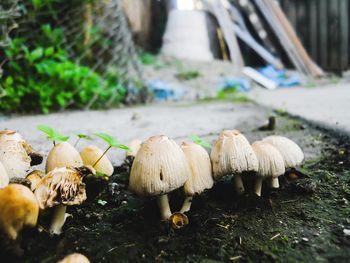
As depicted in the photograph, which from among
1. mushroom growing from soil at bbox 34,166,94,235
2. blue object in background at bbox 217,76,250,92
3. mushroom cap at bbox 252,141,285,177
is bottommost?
blue object in background at bbox 217,76,250,92

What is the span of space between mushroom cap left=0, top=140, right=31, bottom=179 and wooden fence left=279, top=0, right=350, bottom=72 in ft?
25.1

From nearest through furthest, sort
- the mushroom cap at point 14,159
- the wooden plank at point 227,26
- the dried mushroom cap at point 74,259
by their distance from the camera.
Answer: the dried mushroom cap at point 74,259 < the mushroom cap at point 14,159 < the wooden plank at point 227,26

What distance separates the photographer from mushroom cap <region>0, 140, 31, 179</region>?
1.01 meters

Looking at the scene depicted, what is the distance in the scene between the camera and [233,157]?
106cm

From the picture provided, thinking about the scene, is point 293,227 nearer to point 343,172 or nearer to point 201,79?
point 343,172

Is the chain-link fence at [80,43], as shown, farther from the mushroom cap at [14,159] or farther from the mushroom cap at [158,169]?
the mushroom cap at [158,169]

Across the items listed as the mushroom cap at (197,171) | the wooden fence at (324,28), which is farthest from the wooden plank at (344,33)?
the mushroom cap at (197,171)

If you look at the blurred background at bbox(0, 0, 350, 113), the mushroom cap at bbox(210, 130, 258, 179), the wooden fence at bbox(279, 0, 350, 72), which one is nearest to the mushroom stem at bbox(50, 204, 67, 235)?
the mushroom cap at bbox(210, 130, 258, 179)

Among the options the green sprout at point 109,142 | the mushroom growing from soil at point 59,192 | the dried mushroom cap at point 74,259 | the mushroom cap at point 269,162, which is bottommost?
the dried mushroom cap at point 74,259

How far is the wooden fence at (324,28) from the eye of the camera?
739cm

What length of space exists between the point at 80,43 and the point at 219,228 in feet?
10.9

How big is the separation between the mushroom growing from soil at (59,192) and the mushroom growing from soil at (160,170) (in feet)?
0.53

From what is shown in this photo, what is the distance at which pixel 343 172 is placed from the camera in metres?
1.32

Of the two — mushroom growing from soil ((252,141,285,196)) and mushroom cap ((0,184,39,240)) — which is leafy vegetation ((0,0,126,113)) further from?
mushroom growing from soil ((252,141,285,196))
